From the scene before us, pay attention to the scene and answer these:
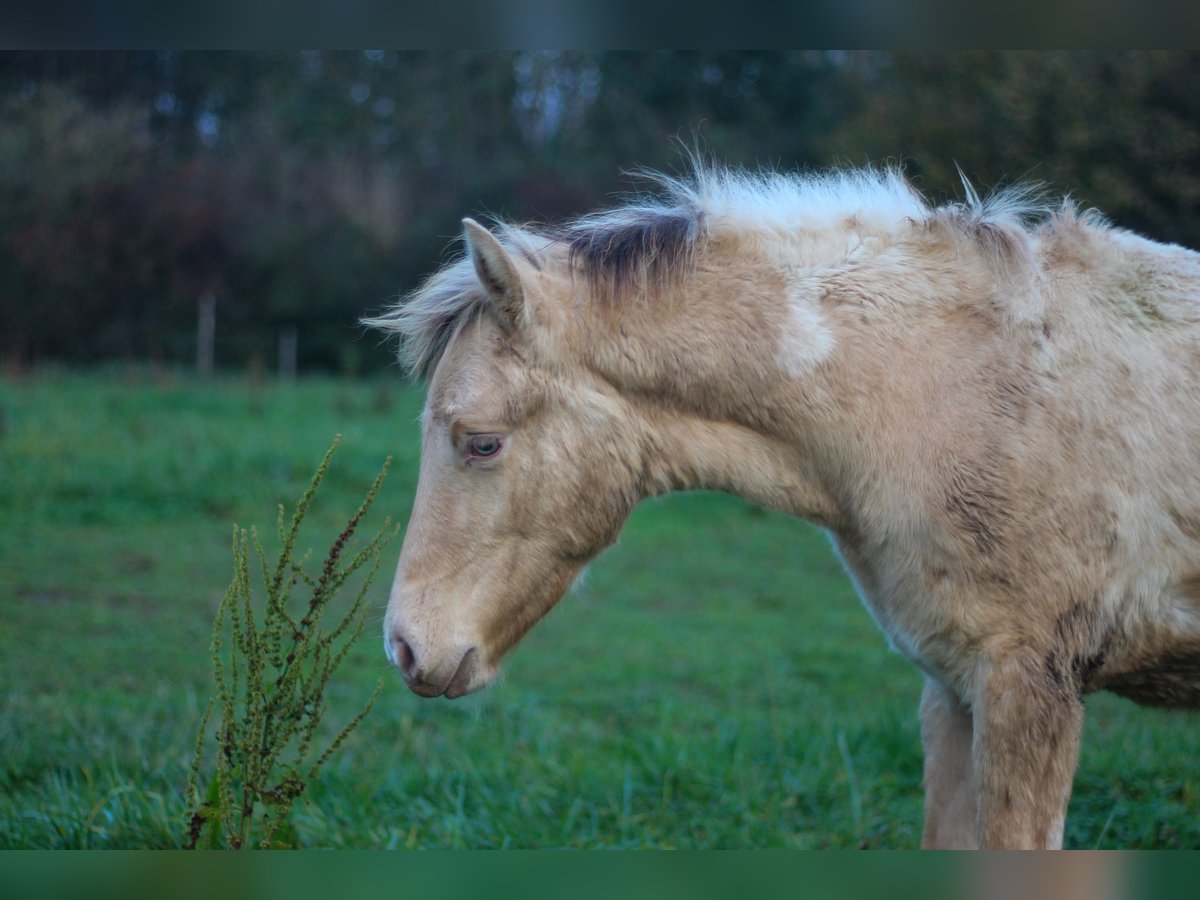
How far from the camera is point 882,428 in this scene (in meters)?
2.65

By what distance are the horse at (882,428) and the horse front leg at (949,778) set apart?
0.05 ft

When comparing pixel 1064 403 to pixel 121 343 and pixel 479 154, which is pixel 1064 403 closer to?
pixel 121 343

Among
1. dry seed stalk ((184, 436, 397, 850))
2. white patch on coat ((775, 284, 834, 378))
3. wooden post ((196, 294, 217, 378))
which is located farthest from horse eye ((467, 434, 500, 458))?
wooden post ((196, 294, 217, 378))

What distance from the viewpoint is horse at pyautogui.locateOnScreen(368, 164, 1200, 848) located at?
2521mm

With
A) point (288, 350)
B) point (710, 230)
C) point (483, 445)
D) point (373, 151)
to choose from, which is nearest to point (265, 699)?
point (483, 445)

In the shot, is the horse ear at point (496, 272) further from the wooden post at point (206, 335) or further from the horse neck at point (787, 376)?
the wooden post at point (206, 335)

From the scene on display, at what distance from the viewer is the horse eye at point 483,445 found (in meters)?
2.70

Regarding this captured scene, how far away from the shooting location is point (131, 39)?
277 cm

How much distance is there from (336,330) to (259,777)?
1519 cm

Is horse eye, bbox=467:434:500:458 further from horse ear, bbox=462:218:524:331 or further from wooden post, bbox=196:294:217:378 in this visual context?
wooden post, bbox=196:294:217:378

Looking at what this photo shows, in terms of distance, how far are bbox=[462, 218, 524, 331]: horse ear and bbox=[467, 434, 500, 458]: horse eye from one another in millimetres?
291

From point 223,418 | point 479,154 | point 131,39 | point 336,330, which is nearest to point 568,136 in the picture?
point 479,154

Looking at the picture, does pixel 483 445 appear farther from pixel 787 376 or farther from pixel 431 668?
pixel 787 376

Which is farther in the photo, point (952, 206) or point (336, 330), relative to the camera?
point (336, 330)
